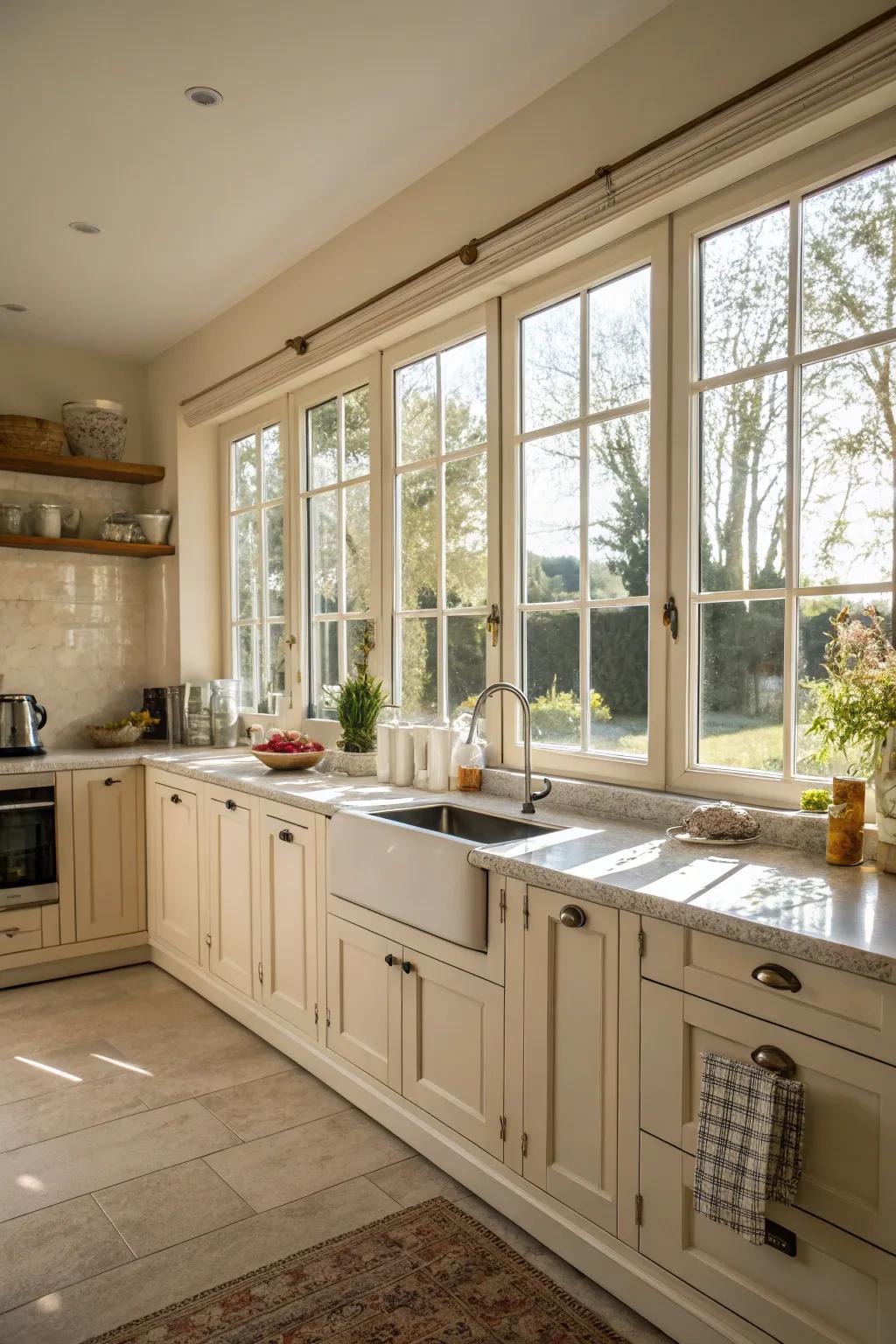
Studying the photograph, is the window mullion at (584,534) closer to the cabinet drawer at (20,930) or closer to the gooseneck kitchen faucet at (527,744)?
the gooseneck kitchen faucet at (527,744)

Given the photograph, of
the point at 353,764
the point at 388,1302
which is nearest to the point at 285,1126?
the point at 388,1302

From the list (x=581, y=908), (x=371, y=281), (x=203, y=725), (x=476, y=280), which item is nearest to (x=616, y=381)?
(x=476, y=280)

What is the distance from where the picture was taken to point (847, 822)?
6.19 feet

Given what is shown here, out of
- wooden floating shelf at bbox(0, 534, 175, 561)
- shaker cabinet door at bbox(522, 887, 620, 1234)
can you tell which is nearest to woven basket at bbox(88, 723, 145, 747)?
wooden floating shelf at bbox(0, 534, 175, 561)

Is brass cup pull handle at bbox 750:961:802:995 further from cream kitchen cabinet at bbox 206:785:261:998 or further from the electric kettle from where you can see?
the electric kettle

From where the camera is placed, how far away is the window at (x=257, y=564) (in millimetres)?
4336

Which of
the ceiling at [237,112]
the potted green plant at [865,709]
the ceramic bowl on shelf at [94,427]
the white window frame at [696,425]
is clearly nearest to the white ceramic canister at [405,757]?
the white window frame at [696,425]

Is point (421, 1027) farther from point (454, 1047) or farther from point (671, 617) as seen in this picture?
point (671, 617)

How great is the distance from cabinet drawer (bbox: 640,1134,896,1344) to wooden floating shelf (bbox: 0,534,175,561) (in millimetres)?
3762

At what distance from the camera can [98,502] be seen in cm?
490

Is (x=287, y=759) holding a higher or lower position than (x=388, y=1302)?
higher

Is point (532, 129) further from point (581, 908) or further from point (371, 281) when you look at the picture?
point (581, 908)

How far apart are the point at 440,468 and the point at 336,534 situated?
0.75 m

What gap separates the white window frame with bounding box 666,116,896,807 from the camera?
206cm
